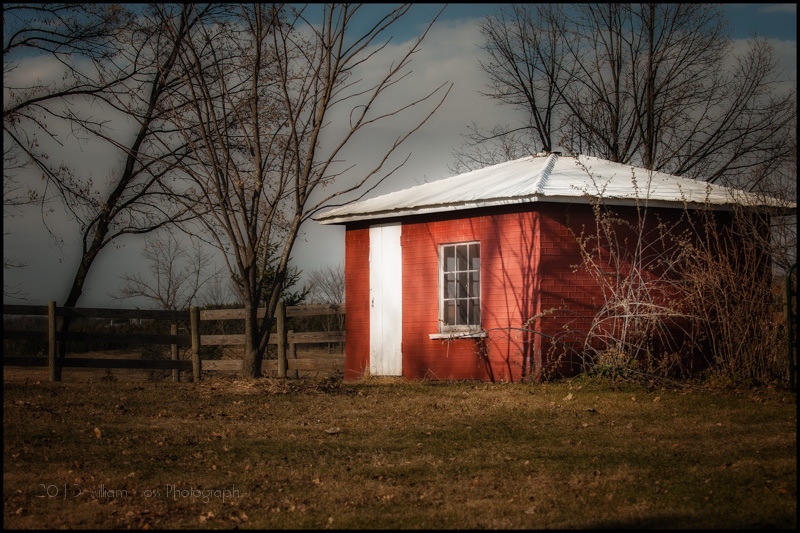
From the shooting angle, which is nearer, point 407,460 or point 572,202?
point 407,460

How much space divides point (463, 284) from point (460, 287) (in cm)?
8

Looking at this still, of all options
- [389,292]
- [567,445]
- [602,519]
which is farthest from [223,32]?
[602,519]

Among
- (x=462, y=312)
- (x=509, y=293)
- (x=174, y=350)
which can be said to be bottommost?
(x=174, y=350)

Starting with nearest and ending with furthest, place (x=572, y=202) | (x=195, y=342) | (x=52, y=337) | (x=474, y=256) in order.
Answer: (x=572, y=202)
(x=474, y=256)
(x=52, y=337)
(x=195, y=342)

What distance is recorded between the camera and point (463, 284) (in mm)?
12398

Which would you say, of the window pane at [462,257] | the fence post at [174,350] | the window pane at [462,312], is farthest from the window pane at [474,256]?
the fence post at [174,350]

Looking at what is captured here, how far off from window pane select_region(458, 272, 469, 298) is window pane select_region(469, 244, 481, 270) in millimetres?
220

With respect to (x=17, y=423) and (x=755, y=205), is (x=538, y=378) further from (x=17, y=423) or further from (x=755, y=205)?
(x=17, y=423)

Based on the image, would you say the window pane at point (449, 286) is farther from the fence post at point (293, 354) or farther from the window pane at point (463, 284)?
the fence post at point (293, 354)

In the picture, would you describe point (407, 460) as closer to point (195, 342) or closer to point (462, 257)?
point (462, 257)

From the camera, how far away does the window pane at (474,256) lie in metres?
12.1

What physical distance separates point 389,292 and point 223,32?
22.9 ft

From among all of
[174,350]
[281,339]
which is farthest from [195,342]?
A: [281,339]

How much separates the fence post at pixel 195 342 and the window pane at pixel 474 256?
5.15 m
